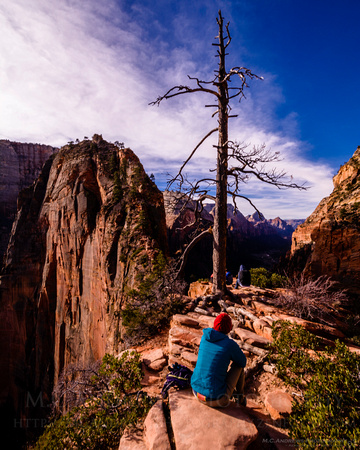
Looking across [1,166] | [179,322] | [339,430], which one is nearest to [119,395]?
[179,322]

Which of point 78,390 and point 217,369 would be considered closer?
point 217,369

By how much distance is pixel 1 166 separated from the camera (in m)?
73.4

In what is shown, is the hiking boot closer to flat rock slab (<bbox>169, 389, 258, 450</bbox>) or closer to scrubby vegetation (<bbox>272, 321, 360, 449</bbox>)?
flat rock slab (<bbox>169, 389, 258, 450</bbox>)

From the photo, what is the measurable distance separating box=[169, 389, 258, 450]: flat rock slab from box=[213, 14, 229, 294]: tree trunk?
4.75 metres

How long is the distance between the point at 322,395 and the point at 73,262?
1052 inches

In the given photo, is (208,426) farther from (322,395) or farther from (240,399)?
(322,395)

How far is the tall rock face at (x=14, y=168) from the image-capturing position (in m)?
70.7

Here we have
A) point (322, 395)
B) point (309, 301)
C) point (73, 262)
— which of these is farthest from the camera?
point (73, 262)

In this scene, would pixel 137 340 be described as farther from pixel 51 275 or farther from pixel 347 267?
pixel 51 275

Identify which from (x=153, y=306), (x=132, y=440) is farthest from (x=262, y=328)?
(x=132, y=440)

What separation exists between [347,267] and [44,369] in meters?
36.2

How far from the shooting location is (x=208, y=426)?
9.90 feet

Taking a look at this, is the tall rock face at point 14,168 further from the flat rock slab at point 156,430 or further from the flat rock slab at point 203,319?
the flat rock slab at point 156,430

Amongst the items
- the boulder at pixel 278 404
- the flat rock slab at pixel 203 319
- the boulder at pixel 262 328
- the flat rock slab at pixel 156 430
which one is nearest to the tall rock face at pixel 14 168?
the flat rock slab at pixel 203 319
